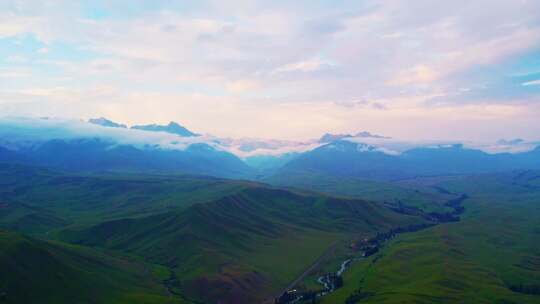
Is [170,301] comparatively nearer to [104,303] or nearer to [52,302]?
[104,303]

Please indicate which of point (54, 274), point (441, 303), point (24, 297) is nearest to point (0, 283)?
point (24, 297)

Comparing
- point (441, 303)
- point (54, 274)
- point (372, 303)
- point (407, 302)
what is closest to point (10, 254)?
point (54, 274)

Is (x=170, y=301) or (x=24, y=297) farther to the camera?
(x=170, y=301)

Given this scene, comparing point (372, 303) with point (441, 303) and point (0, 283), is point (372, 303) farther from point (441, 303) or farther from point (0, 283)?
point (0, 283)

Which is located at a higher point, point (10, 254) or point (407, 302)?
point (10, 254)

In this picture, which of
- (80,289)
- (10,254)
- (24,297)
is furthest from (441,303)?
(10,254)

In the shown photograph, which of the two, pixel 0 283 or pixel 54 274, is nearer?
pixel 0 283

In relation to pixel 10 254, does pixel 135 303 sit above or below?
below
